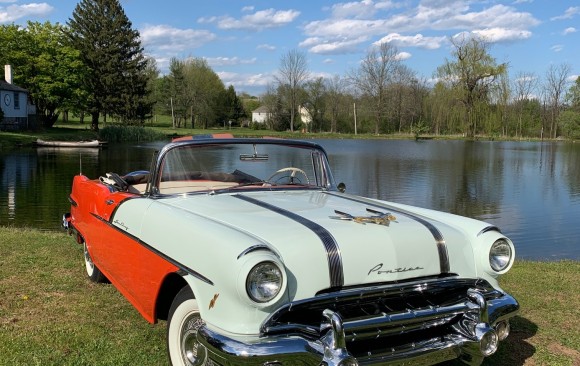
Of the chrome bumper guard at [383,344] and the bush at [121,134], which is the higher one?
the bush at [121,134]

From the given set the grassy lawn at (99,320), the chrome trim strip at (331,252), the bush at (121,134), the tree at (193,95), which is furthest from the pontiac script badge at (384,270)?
the tree at (193,95)

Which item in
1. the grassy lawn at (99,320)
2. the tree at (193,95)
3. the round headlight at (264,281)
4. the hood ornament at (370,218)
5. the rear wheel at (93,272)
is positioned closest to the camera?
the round headlight at (264,281)

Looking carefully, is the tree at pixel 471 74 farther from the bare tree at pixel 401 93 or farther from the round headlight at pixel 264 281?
the round headlight at pixel 264 281

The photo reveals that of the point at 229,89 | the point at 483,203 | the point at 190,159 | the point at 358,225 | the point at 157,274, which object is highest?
the point at 229,89

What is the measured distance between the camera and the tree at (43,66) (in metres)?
44.8

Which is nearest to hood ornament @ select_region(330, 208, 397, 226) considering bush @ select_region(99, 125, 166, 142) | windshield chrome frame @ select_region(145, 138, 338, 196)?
windshield chrome frame @ select_region(145, 138, 338, 196)

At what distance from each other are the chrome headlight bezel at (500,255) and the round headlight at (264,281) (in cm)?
162

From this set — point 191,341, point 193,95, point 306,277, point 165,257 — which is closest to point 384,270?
point 306,277

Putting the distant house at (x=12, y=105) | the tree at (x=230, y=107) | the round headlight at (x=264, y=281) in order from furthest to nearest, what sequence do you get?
the tree at (x=230, y=107) → the distant house at (x=12, y=105) → the round headlight at (x=264, y=281)

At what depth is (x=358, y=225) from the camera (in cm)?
323

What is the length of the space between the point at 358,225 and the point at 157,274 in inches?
55.5

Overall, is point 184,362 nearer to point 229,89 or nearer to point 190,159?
point 190,159

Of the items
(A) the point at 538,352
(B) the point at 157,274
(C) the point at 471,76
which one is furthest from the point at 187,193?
(C) the point at 471,76

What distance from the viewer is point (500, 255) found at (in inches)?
140
